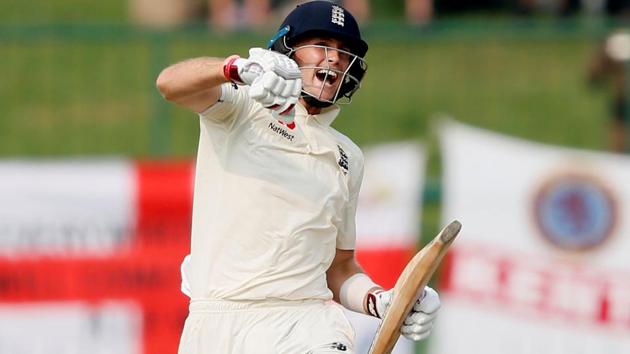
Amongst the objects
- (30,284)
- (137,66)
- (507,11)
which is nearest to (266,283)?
(30,284)

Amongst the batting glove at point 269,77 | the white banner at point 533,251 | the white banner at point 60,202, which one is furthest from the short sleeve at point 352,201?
the white banner at point 533,251

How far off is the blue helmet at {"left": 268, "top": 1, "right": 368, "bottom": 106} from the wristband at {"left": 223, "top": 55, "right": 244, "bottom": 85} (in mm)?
574

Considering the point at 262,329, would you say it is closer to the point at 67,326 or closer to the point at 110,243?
the point at 110,243

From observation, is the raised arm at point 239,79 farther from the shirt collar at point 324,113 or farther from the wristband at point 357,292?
the wristband at point 357,292

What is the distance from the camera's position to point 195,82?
551cm

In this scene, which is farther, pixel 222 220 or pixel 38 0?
pixel 38 0

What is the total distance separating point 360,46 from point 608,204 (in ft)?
15.5

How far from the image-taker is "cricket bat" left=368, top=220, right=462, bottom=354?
19.4ft

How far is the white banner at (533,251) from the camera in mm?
10312

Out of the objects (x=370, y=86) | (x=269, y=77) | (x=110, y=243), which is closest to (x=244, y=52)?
(x=370, y=86)

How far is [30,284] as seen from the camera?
1008cm

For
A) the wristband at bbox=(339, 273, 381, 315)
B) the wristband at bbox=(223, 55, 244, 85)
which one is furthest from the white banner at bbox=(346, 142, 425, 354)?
the wristband at bbox=(223, 55, 244, 85)

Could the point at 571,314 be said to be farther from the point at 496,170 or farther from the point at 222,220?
the point at 222,220

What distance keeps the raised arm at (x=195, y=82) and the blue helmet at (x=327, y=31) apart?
446mm
